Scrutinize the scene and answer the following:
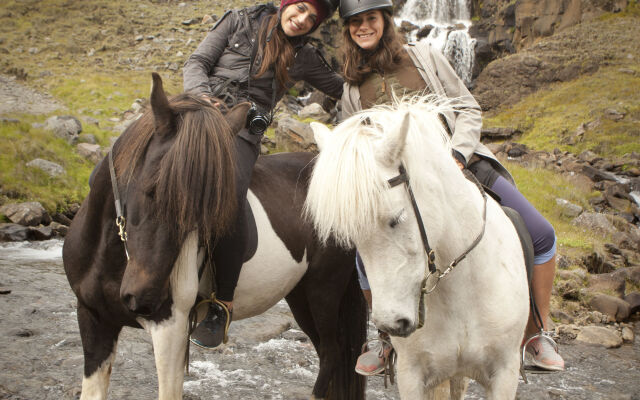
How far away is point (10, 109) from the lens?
15734mm

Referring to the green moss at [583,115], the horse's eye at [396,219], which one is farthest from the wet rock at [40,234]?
the green moss at [583,115]

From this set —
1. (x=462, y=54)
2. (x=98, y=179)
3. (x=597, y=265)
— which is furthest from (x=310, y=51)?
(x=462, y=54)

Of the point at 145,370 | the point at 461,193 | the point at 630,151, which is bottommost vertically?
the point at 630,151

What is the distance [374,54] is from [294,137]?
12.1 metres

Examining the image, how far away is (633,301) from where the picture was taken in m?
7.17

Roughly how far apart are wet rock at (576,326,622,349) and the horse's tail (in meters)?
3.80

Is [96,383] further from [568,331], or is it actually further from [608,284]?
[608,284]

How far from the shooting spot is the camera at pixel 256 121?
307cm

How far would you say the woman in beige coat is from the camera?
2.81 meters

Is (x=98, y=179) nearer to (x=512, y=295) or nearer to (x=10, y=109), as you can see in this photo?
(x=512, y=295)

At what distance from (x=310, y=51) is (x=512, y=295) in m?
2.38

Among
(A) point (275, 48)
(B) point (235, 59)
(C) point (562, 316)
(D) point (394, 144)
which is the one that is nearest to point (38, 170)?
(B) point (235, 59)

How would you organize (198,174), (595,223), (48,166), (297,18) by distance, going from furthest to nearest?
(48,166) → (595,223) → (297,18) → (198,174)

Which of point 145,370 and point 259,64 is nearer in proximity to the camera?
point 259,64
